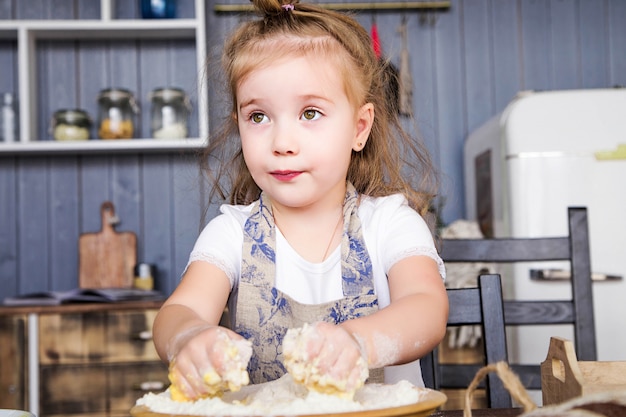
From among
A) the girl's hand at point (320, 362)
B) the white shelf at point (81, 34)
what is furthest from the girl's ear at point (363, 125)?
the white shelf at point (81, 34)

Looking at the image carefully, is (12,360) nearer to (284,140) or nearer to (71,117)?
(71,117)

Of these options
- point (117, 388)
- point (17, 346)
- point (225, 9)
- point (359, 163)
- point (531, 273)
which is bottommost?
point (117, 388)

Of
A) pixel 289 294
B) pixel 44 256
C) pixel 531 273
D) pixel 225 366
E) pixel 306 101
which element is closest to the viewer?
pixel 225 366

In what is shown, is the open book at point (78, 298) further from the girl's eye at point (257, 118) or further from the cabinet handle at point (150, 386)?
the girl's eye at point (257, 118)

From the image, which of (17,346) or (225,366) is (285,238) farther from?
(17,346)

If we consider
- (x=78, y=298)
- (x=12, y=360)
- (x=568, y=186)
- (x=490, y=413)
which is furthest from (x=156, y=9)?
(x=490, y=413)

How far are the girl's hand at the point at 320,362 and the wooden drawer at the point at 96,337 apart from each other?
5.65 feet

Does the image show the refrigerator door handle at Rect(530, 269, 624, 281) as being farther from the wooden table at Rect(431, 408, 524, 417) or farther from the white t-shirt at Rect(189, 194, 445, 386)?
the wooden table at Rect(431, 408, 524, 417)

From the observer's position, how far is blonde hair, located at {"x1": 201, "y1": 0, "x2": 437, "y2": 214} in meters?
1.00

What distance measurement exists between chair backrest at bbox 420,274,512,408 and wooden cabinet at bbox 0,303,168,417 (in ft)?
4.19

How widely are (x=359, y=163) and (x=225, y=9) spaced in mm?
1818

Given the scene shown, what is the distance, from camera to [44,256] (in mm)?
2842

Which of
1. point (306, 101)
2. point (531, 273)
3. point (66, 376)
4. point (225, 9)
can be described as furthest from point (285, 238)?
point (225, 9)

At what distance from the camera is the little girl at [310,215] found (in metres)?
A: 0.91
